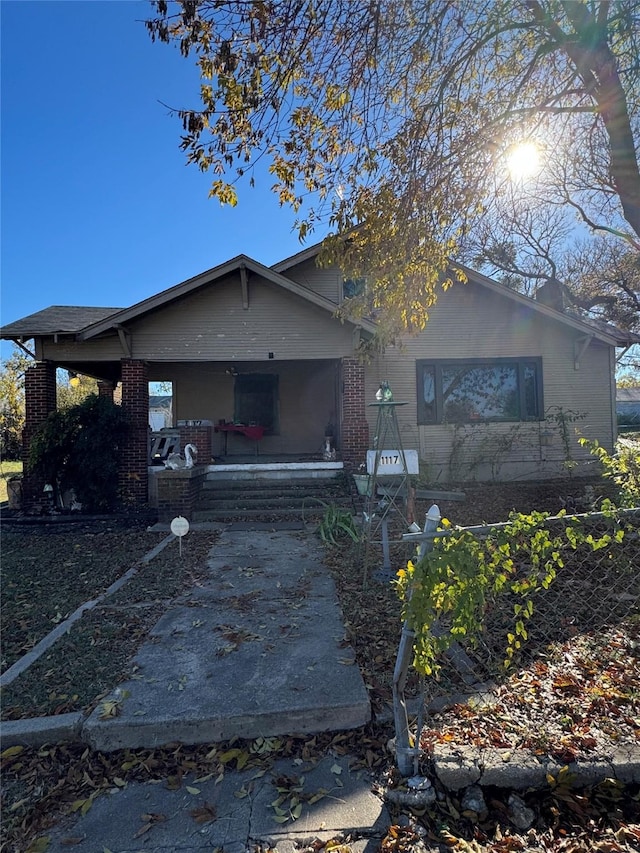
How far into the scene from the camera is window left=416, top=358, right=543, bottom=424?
10797 millimetres

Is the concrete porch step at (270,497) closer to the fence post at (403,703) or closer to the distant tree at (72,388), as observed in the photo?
the fence post at (403,703)

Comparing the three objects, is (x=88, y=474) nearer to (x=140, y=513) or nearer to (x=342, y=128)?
(x=140, y=513)

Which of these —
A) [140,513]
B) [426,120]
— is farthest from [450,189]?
[140,513]

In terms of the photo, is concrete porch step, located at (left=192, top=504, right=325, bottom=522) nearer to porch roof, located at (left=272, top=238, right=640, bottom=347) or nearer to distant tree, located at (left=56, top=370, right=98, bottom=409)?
porch roof, located at (left=272, top=238, right=640, bottom=347)

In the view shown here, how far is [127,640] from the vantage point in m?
3.85

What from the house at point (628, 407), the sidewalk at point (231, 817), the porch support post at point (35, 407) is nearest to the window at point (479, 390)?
the porch support post at point (35, 407)

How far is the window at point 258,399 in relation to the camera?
42.9 feet

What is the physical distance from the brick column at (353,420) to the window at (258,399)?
3.79m

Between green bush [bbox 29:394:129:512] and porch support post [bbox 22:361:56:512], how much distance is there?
1.46ft

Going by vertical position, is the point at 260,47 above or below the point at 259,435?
above

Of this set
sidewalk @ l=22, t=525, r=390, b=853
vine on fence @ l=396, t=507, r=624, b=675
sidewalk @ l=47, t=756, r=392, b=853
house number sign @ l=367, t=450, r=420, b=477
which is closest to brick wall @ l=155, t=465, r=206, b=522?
sidewalk @ l=22, t=525, r=390, b=853

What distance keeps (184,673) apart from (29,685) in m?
1.08

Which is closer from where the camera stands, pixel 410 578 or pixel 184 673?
pixel 410 578

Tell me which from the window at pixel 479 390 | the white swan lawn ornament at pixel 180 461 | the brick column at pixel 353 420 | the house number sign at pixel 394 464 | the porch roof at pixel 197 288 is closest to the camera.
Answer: the house number sign at pixel 394 464
